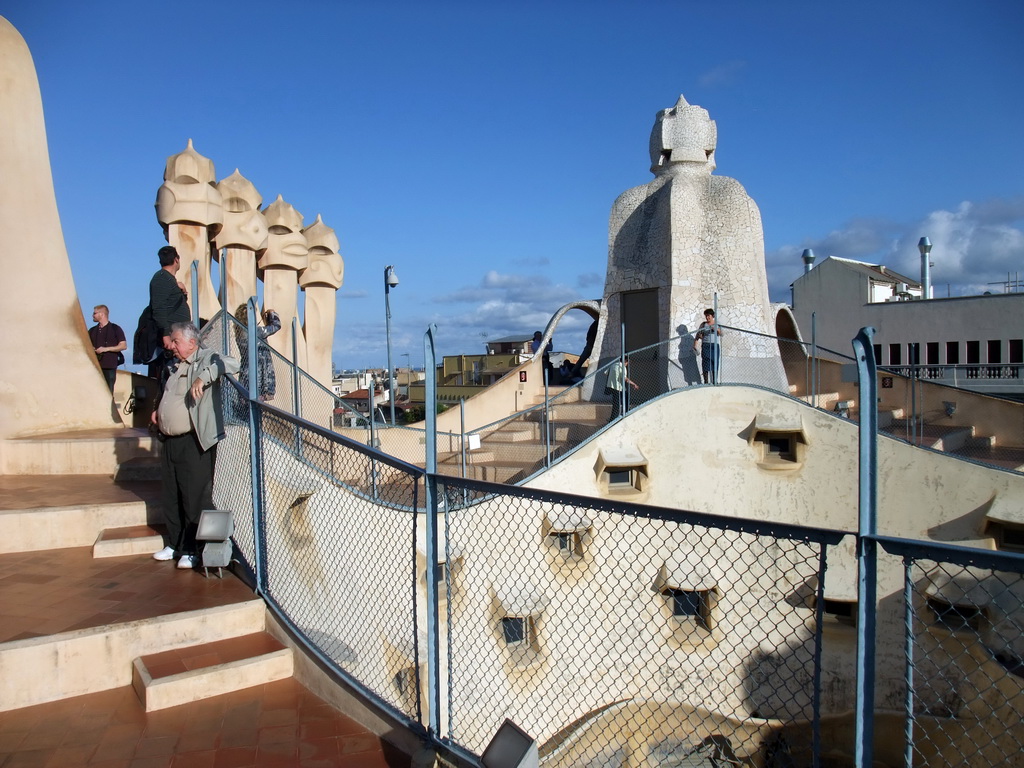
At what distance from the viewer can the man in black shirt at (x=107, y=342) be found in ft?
30.2

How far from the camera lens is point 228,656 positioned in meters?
4.02

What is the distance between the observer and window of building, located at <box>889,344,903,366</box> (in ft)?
85.6

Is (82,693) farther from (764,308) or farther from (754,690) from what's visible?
(764,308)

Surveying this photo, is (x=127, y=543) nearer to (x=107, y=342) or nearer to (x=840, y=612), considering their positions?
(x=107, y=342)

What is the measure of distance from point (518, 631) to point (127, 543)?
5.99 metres

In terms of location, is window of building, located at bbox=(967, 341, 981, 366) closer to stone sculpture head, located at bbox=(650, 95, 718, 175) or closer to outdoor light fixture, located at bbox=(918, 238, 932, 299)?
outdoor light fixture, located at bbox=(918, 238, 932, 299)

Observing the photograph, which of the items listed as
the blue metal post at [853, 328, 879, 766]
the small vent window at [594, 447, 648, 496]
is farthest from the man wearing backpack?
the small vent window at [594, 447, 648, 496]

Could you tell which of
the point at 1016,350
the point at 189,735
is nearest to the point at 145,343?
the point at 189,735

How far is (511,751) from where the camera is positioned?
268cm

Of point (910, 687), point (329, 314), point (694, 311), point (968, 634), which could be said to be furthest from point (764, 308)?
point (910, 687)

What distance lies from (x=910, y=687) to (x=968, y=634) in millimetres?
9386

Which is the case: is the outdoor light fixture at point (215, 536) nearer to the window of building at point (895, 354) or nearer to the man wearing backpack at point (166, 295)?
the man wearing backpack at point (166, 295)

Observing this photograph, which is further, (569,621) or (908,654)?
(569,621)

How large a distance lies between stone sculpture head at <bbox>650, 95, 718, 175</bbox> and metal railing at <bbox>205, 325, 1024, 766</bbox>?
9.54 meters
